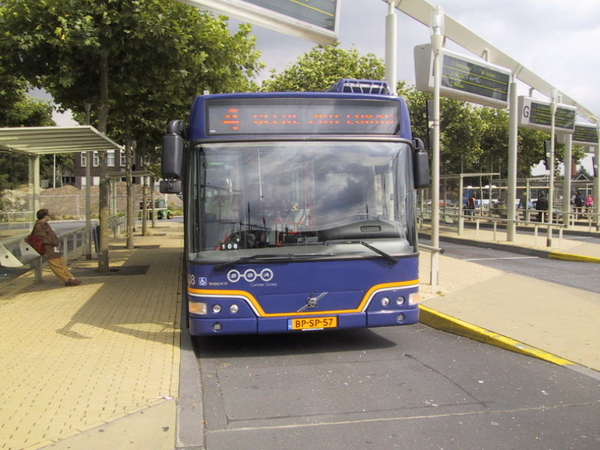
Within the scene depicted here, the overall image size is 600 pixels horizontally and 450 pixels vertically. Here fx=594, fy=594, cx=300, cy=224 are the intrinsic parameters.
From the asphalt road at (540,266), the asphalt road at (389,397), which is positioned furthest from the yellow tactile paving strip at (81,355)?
the asphalt road at (540,266)

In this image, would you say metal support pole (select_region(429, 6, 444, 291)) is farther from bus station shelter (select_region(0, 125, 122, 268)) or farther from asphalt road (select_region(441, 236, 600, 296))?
bus station shelter (select_region(0, 125, 122, 268))

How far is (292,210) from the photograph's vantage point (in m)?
6.41

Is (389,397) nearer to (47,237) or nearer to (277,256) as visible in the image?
(277,256)

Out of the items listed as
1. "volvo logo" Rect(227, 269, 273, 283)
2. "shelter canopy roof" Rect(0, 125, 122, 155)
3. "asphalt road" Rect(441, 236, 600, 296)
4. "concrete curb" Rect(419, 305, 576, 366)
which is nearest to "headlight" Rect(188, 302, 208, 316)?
"volvo logo" Rect(227, 269, 273, 283)

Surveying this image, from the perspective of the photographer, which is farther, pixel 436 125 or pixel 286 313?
pixel 436 125

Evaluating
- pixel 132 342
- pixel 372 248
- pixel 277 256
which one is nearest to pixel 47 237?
pixel 132 342

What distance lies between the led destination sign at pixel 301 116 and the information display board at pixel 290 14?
6.36 ft

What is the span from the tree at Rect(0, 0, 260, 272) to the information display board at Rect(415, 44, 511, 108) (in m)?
3.85

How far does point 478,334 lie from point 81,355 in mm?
4606

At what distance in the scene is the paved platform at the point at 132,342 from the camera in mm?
4387

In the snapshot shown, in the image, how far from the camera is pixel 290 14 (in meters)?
8.56

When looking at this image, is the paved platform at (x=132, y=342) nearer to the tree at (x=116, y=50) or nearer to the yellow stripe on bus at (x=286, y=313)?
the yellow stripe on bus at (x=286, y=313)

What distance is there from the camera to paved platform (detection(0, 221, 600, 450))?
4.39 meters

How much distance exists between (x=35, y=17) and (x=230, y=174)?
7.25m
